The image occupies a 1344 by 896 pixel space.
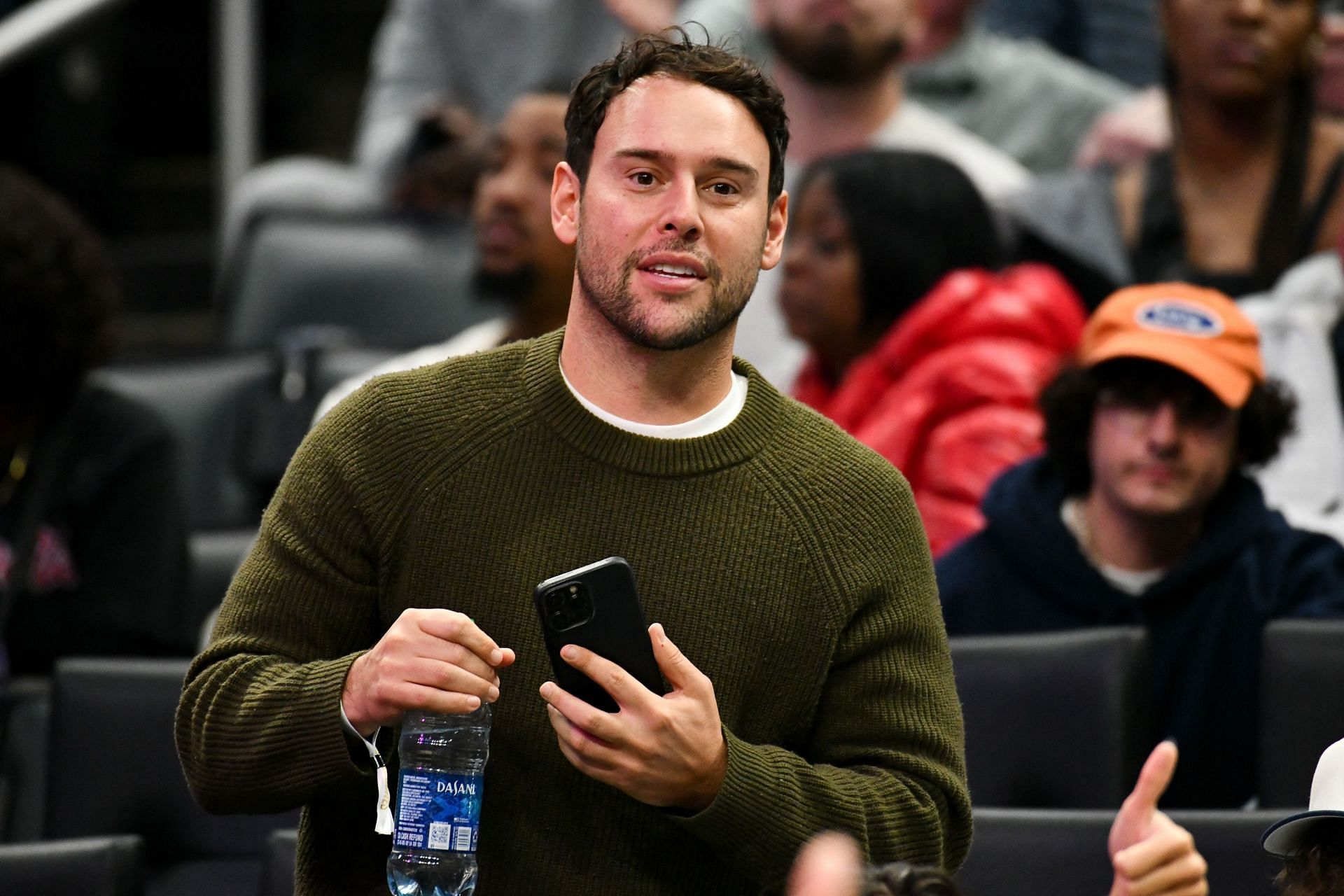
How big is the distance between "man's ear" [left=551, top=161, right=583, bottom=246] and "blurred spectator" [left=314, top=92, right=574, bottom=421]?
2435mm

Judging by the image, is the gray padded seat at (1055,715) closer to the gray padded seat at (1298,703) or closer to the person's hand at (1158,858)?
the gray padded seat at (1298,703)

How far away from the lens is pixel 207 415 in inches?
191

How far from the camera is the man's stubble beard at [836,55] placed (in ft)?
16.1

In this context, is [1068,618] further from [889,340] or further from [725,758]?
[725,758]

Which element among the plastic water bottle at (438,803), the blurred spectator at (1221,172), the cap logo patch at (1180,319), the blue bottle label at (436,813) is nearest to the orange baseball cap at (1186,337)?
the cap logo patch at (1180,319)

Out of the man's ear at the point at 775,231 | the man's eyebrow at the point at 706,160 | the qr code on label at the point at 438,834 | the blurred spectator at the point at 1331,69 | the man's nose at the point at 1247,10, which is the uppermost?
the man's nose at the point at 1247,10

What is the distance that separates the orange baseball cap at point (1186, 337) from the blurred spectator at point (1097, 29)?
2391 millimetres

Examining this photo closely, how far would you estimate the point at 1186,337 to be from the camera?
11.2 ft

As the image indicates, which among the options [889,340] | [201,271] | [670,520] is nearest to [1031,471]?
[889,340]

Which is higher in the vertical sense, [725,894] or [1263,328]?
[1263,328]

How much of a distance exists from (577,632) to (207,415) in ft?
10.4

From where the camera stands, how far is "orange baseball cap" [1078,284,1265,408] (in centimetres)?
338

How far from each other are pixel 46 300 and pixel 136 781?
121 cm

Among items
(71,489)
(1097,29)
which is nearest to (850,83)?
(1097,29)
